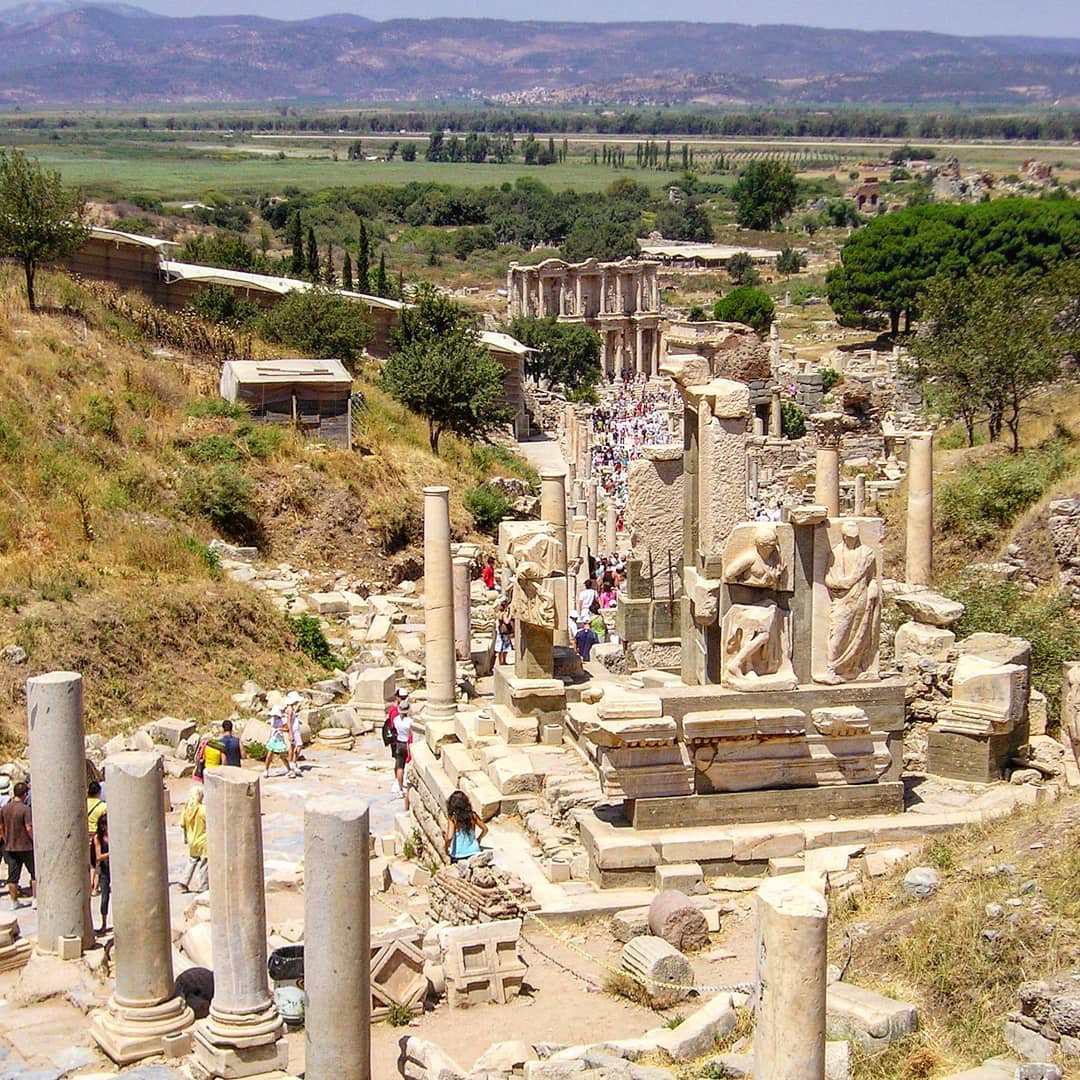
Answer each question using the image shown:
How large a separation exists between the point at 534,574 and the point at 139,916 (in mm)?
7509

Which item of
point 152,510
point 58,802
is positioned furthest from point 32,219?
point 58,802

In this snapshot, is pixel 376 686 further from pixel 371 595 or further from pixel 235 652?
pixel 371 595

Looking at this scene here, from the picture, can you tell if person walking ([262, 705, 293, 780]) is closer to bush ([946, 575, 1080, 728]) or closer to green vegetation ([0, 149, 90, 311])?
bush ([946, 575, 1080, 728])

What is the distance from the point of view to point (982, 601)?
20.7 meters

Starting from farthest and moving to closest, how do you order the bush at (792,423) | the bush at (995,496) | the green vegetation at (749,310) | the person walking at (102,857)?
the green vegetation at (749,310) < the bush at (792,423) < the bush at (995,496) < the person walking at (102,857)

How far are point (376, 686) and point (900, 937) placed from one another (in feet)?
39.8

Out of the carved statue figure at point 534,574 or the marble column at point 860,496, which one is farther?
the marble column at point 860,496

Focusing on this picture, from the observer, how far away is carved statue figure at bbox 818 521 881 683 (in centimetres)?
1536

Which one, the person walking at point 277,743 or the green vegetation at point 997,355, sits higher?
the green vegetation at point 997,355

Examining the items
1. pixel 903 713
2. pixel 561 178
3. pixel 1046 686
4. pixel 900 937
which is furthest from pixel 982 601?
pixel 561 178

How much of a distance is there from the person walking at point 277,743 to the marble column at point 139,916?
328 inches

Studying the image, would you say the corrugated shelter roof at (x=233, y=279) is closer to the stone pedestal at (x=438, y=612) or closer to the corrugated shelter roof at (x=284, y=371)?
the corrugated shelter roof at (x=284, y=371)

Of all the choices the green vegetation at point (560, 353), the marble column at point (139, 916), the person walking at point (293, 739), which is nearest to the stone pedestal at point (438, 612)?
the person walking at point (293, 739)

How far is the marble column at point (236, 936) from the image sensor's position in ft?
35.0
